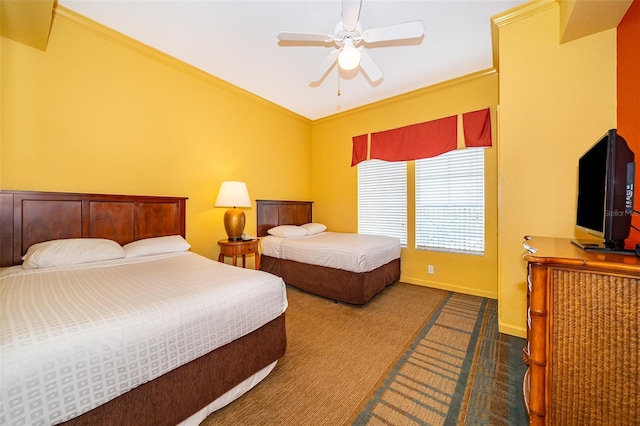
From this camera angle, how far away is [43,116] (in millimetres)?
2043

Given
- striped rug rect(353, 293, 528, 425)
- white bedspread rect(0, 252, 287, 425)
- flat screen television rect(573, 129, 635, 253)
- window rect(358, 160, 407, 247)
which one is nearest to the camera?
white bedspread rect(0, 252, 287, 425)

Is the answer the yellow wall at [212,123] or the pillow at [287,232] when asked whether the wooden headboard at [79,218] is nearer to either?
the yellow wall at [212,123]

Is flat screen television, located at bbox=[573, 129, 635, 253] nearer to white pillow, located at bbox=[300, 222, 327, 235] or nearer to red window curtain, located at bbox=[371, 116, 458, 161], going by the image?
red window curtain, located at bbox=[371, 116, 458, 161]

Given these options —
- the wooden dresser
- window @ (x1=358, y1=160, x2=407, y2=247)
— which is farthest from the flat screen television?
window @ (x1=358, y1=160, x2=407, y2=247)

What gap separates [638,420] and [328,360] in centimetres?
152

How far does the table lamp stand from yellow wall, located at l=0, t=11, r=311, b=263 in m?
0.31

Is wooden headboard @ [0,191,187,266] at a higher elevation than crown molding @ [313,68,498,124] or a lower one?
lower

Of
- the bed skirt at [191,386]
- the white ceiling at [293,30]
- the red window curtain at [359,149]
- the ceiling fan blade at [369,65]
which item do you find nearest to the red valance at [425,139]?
the red window curtain at [359,149]

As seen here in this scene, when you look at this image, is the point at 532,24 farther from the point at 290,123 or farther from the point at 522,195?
the point at 290,123

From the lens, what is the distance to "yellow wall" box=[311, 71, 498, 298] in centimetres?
297

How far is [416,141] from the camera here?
3.47m

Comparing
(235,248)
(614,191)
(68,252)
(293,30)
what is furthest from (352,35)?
(68,252)

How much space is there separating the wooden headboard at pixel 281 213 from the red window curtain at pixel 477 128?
279cm

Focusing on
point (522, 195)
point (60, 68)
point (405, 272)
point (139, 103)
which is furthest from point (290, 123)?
point (522, 195)
